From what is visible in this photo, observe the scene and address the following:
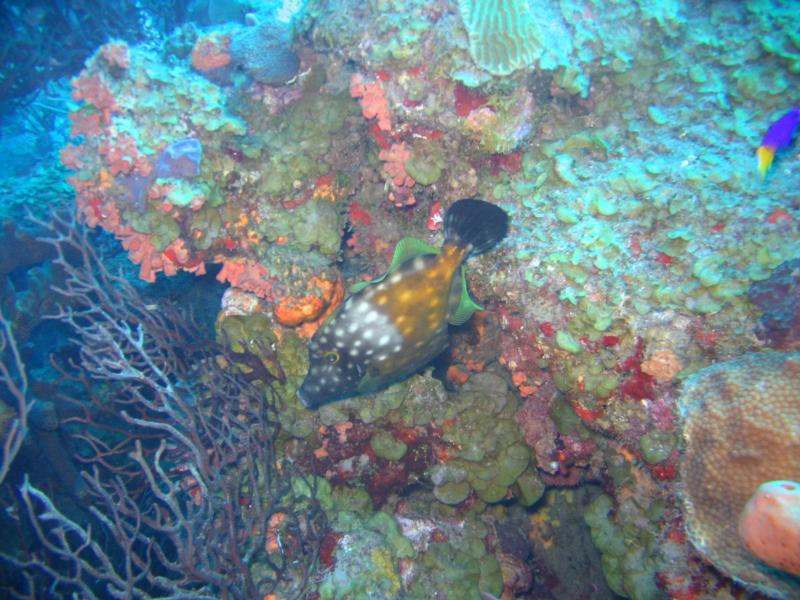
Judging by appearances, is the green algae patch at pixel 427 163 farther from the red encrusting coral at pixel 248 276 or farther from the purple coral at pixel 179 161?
the purple coral at pixel 179 161

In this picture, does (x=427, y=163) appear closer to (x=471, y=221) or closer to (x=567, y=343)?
(x=471, y=221)

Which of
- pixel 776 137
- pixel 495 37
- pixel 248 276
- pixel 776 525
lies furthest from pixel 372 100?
pixel 776 525

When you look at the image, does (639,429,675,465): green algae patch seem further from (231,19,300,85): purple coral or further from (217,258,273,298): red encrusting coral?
(231,19,300,85): purple coral

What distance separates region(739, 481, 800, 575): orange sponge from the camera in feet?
6.72

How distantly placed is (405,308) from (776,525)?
8.06 feet

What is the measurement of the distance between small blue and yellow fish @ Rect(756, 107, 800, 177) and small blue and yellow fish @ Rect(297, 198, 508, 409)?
6.43 ft

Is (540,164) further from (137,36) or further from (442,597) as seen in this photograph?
(137,36)

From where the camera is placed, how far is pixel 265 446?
4.06 m

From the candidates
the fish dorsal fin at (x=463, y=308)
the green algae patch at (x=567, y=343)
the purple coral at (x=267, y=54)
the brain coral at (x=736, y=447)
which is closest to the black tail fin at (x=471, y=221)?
the fish dorsal fin at (x=463, y=308)

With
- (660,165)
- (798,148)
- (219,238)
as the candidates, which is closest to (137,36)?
(219,238)

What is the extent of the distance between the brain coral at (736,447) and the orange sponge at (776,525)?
28 centimetres

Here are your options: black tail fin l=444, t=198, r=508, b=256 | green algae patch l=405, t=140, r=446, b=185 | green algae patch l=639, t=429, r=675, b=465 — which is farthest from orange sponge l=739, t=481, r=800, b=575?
green algae patch l=405, t=140, r=446, b=185

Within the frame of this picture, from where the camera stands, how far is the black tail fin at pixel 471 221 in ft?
10.8

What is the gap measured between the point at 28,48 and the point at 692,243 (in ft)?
38.1
